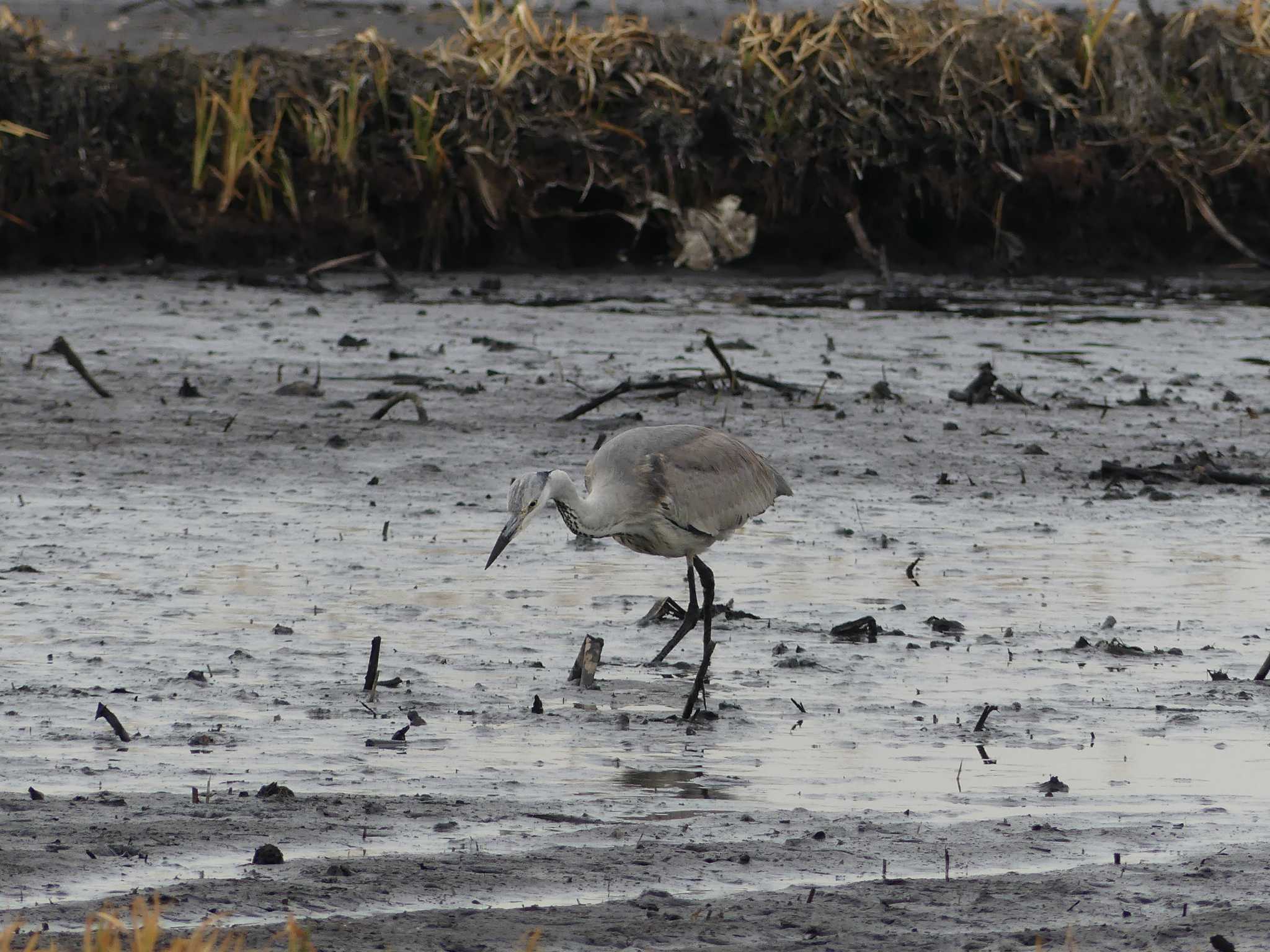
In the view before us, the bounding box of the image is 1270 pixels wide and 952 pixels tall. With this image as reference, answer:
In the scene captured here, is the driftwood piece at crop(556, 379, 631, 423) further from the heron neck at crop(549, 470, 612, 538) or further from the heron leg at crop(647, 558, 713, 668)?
the heron neck at crop(549, 470, 612, 538)

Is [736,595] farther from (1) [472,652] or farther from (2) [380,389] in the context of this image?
(2) [380,389]

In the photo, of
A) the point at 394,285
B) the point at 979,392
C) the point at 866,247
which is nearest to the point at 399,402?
the point at 979,392

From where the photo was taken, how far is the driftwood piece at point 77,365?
1023cm

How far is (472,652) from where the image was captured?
6.63 metres

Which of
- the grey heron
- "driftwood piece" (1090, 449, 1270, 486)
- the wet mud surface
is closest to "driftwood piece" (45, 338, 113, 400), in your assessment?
the wet mud surface

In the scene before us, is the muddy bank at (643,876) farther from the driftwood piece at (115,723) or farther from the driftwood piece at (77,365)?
the driftwood piece at (77,365)

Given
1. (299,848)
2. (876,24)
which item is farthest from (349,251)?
(299,848)

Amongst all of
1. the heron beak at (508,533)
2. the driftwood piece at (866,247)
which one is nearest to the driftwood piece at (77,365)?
the heron beak at (508,533)

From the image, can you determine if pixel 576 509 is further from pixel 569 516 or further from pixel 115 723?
pixel 115 723

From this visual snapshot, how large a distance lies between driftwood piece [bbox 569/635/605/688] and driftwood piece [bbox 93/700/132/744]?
135 cm

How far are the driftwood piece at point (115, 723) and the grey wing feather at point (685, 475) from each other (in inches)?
71.4

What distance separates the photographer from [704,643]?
637 cm

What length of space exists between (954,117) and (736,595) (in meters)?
10.5

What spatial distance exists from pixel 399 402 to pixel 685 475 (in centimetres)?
381
